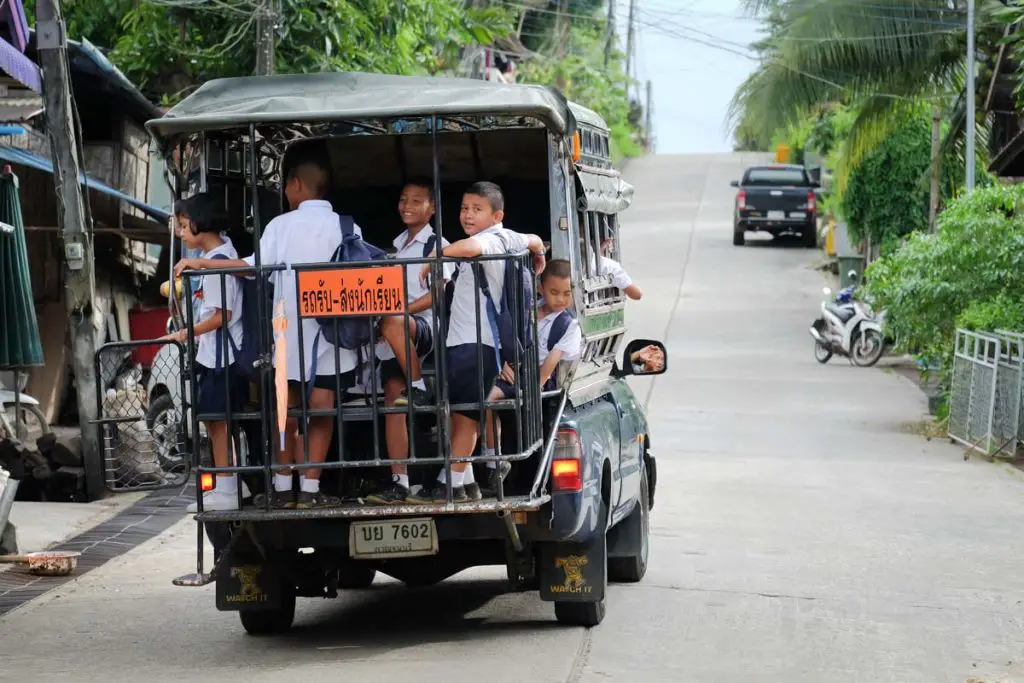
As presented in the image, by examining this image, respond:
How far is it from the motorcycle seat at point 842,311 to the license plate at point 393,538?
19755 millimetres

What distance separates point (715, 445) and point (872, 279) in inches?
162

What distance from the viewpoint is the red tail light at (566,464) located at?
296 inches

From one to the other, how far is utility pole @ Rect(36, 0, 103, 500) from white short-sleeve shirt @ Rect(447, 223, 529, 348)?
6.07 meters

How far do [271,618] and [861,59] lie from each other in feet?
65.0

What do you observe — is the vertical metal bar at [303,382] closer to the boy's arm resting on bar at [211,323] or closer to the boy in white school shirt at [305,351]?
the boy in white school shirt at [305,351]

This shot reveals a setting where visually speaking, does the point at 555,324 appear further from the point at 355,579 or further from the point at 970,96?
the point at 970,96

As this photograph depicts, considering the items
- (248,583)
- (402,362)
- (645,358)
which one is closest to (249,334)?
(402,362)

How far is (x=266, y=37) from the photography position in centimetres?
1622

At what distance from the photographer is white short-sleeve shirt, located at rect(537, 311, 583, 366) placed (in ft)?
25.5

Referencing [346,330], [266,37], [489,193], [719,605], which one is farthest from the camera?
[266,37]

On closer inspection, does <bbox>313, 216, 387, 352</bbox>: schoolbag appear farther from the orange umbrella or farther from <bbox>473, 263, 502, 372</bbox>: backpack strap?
<bbox>473, 263, 502, 372</bbox>: backpack strap

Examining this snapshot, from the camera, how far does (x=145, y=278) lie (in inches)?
834

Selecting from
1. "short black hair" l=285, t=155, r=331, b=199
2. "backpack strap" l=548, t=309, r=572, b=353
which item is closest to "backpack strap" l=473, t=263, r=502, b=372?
"backpack strap" l=548, t=309, r=572, b=353

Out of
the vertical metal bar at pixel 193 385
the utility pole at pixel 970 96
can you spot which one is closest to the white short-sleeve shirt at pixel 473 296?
the vertical metal bar at pixel 193 385
